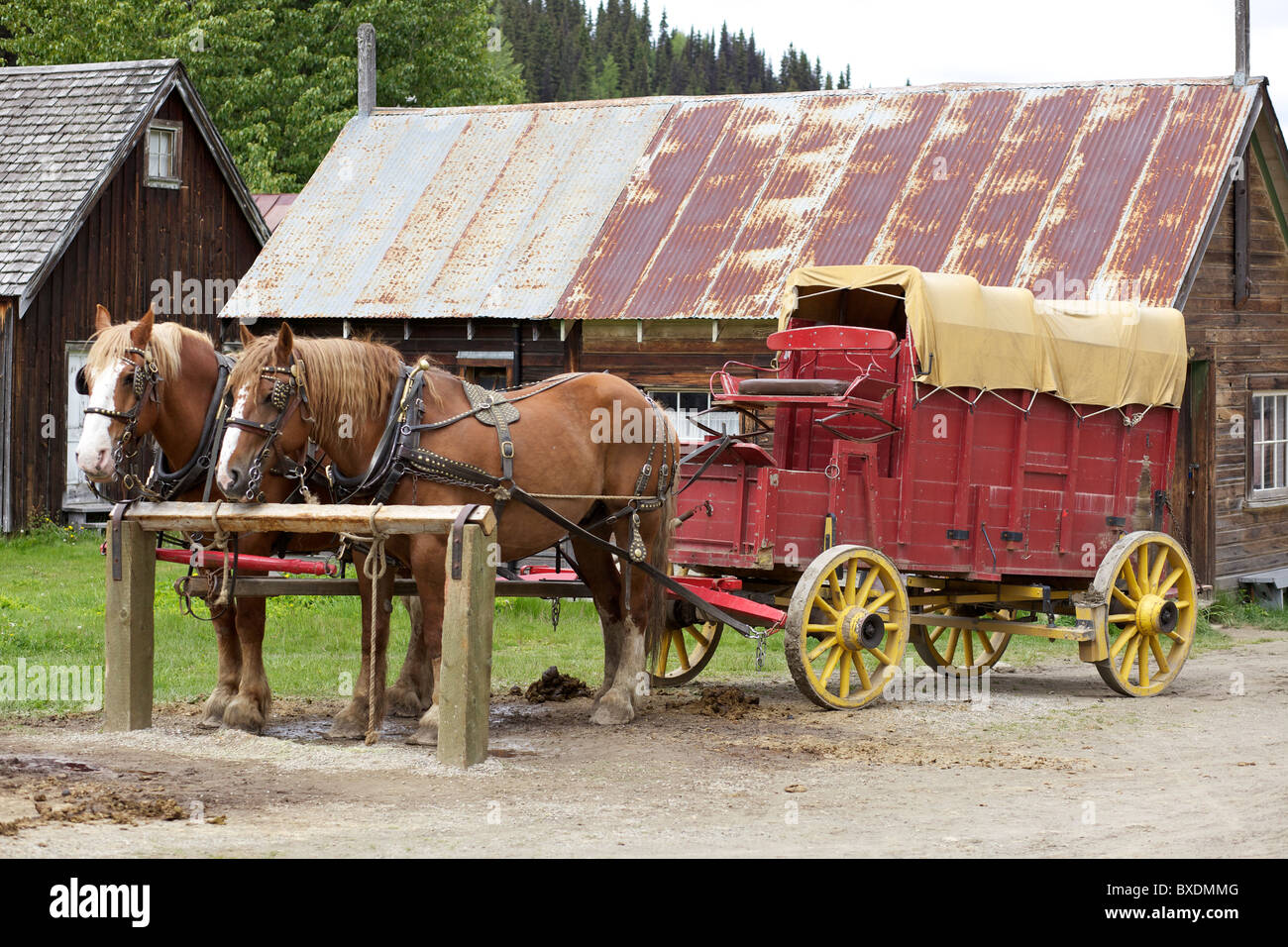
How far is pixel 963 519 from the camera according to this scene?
33.4 ft

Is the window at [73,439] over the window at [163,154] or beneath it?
beneath

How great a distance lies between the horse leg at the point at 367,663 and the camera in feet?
28.0

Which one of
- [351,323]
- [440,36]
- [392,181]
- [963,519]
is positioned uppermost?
[440,36]

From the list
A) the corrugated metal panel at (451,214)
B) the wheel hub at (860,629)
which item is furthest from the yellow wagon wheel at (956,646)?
the corrugated metal panel at (451,214)

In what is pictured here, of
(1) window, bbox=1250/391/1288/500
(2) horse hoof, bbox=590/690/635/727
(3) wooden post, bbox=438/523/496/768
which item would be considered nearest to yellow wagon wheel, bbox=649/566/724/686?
(2) horse hoof, bbox=590/690/635/727

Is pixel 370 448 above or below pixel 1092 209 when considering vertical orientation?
below

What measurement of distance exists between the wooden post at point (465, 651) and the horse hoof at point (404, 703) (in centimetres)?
192

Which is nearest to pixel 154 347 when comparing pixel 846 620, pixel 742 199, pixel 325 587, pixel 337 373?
pixel 337 373

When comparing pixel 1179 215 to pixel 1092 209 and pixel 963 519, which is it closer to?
pixel 1092 209

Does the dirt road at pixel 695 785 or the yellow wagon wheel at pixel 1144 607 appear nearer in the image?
the dirt road at pixel 695 785

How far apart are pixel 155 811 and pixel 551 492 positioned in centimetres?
309

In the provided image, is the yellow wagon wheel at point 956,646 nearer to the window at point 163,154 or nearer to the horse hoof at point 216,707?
the horse hoof at point 216,707

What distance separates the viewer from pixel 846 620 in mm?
9539
